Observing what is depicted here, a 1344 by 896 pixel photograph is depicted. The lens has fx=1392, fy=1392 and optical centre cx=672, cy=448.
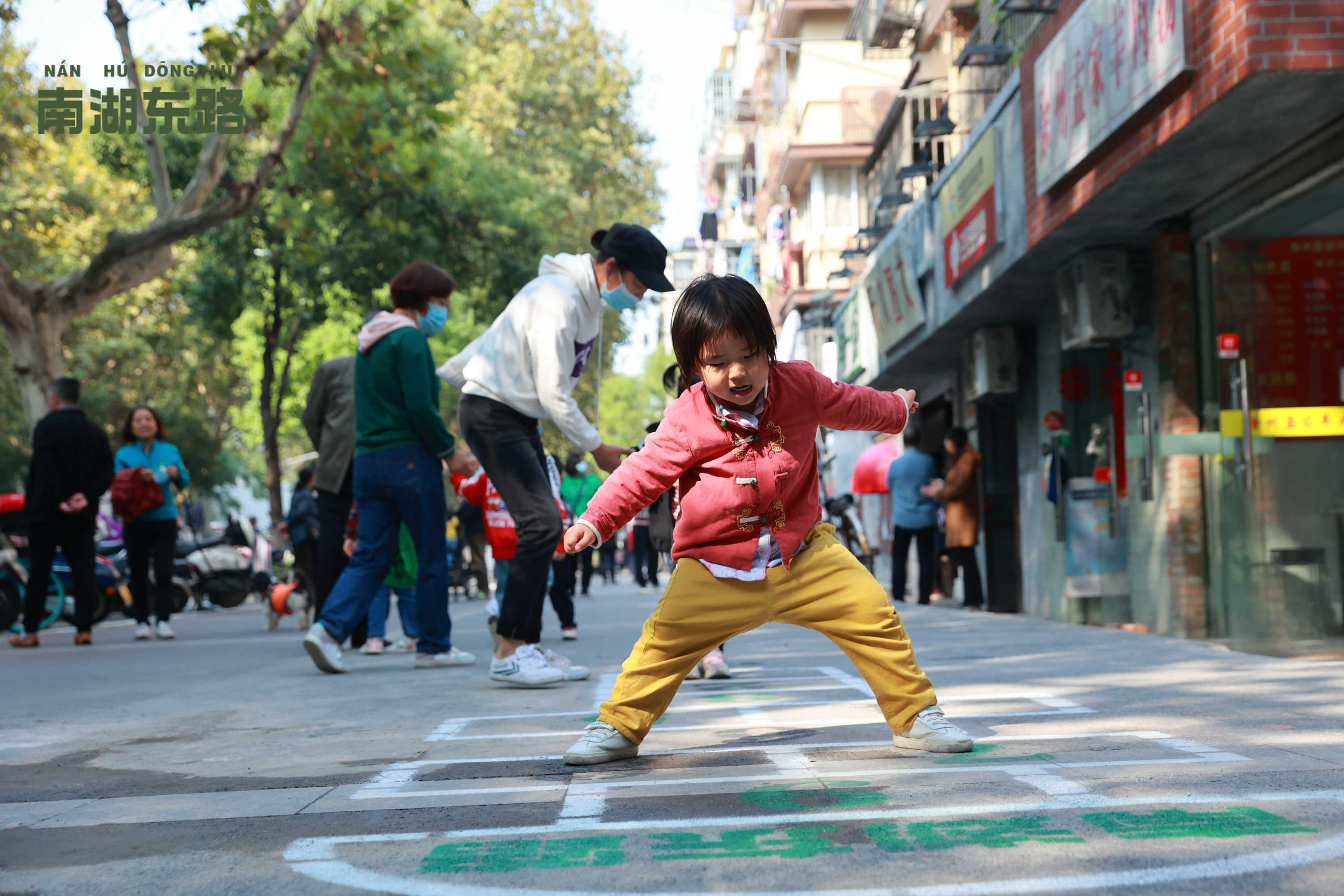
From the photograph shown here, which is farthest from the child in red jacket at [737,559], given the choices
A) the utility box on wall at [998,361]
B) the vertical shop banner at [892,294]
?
the vertical shop banner at [892,294]

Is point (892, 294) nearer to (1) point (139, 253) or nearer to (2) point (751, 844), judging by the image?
(1) point (139, 253)

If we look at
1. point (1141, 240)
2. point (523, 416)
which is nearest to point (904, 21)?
point (1141, 240)

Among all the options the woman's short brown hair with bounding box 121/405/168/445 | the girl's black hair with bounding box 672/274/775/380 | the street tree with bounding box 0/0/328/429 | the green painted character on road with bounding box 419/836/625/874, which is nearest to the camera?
the green painted character on road with bounding box 419/836/625/874

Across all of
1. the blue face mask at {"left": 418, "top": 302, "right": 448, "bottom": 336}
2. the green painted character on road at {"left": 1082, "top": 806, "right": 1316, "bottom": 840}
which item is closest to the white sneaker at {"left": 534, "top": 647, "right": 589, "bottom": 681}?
the blue face mask at {"left": 418, "top": 302, "right": 448, "bottom": 336}

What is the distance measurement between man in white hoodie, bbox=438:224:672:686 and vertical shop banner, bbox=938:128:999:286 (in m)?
5.80

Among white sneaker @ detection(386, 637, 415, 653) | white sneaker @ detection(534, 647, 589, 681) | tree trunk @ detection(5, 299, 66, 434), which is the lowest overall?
white sneaker @ detection(386, 637, 415, 653)

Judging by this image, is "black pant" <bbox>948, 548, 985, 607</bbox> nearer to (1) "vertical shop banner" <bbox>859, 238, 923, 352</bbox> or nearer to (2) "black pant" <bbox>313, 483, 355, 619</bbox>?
(1) "vertical shop banner" <bbox>859, 238, 923, 352</bbox>

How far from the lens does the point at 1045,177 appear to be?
9.69 m

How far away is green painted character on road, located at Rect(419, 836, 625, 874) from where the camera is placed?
2783mm

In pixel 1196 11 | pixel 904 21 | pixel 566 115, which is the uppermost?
pixel 566 115

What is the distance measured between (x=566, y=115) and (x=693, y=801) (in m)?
36.5

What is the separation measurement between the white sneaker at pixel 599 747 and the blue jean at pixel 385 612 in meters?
5.33

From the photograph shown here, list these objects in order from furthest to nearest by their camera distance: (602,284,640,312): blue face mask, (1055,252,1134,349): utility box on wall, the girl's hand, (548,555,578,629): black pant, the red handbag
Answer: the red handbag < (548,555,578,629): black pant < (1055,252,1134,349): utility box on wall < (602,284,640,312): blue face mask < the girl's hand

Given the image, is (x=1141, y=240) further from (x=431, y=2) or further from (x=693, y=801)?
(x=431, y=2)
